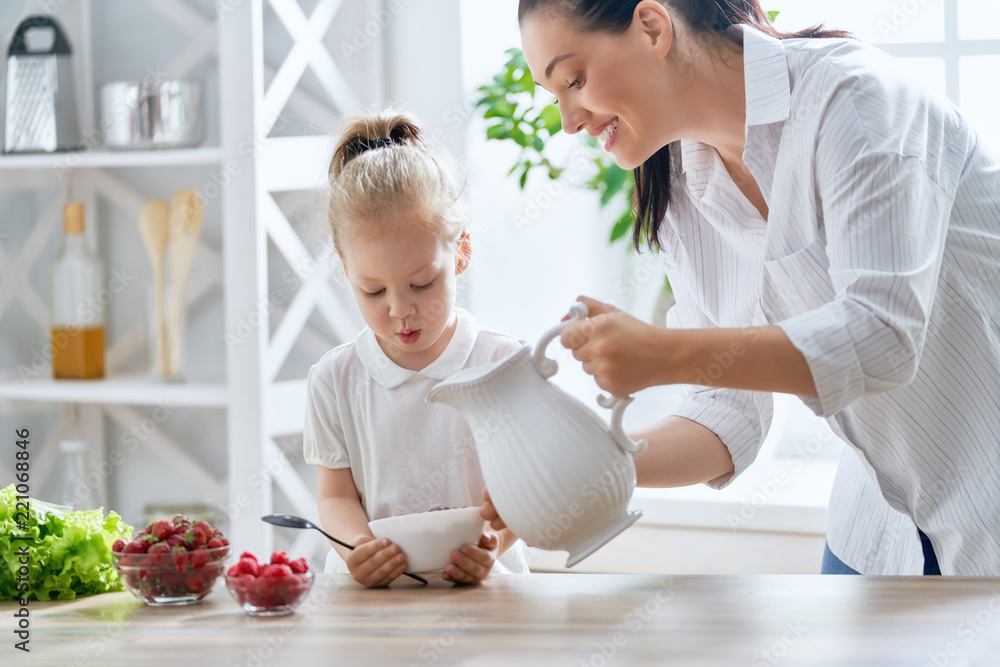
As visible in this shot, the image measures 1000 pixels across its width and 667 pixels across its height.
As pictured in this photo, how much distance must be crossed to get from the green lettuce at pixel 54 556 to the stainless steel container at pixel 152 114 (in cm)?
132

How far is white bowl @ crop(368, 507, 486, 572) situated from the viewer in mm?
1038

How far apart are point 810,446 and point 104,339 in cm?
185

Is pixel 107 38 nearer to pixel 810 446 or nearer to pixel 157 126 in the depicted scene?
pixel 157 126

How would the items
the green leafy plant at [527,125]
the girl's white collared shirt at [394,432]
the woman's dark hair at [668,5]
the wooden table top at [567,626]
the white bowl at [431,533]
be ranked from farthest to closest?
1. the green leafy plant at [527,125]
2. the girl's white collared shirt at [394,432]
3. the woman's dark hair at [668,5]
4. the white bowl at [431,533]
5. the wooden table top at [567,626]

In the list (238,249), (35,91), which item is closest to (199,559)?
(238,249)

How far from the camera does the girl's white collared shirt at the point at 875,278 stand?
3.11ft

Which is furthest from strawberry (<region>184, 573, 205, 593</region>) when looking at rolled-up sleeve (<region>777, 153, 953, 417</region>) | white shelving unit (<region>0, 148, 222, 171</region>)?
white shelving unit (<region>0, 148, 222, 171</region>)

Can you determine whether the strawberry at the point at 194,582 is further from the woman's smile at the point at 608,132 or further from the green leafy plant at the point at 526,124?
the green leafy plant at the point at 526,124

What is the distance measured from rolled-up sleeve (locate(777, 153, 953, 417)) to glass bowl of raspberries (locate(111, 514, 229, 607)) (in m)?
0.65

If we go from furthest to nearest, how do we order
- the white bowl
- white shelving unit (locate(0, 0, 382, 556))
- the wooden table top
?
white shelving unit (locate(0, 0, 382, 556)) < the white bowl < the wooden table top

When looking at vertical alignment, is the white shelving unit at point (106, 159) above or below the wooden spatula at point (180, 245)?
above

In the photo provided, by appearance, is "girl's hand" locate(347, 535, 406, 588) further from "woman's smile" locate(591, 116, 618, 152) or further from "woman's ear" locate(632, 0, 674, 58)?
"woman's ear" locate(632, 0, 674, 58)

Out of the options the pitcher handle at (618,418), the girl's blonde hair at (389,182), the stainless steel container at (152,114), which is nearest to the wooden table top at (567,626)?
the pitcher handle at (618,418)

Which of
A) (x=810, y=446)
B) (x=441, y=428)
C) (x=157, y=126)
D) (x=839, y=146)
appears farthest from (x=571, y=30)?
(x=810, y=446)
